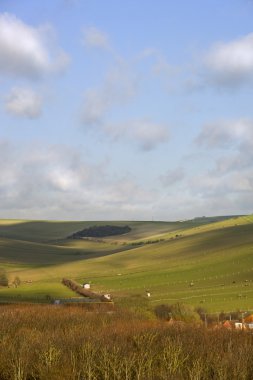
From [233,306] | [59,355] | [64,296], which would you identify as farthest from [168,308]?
[59,355]

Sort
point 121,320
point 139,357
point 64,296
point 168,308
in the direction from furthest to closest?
point 64,296, point 168,308, point 121,320, point 139,357

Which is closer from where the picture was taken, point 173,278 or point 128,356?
point 128,356

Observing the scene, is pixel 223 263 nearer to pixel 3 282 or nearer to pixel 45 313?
pixel 3 282

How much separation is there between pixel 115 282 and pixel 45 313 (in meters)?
65.1

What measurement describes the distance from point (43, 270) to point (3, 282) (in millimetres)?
27165

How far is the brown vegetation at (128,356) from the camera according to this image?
47.2m

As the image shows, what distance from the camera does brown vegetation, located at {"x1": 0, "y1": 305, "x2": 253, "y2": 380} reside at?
Answer: 47.2 metres

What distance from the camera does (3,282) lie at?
555ft

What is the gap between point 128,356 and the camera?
5178 cm

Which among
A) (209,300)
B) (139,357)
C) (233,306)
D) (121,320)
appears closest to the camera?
(139,357)

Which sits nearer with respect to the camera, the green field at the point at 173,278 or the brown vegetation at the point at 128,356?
the brown vegetation at the point at 128,356

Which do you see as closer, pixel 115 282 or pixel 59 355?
pixel 59 355

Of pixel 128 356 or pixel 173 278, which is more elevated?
pixel 173 278

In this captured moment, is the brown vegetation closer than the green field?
Yes
